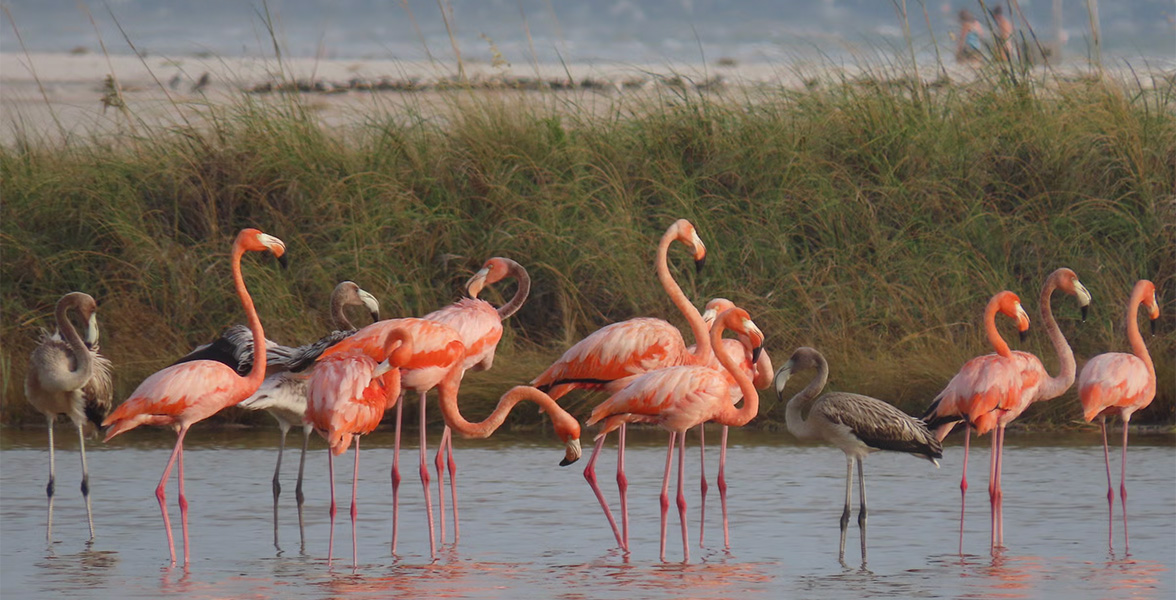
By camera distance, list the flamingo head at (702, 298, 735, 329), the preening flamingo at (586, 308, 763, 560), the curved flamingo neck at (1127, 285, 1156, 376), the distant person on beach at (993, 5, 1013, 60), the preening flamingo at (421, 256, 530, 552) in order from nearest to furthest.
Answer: the preening flamingo at (586, 308, 763, 560) < the preening flamingo at (421, 256, 530, 552) < the curved flamingo neck at (1127, 285, 1156, 376) < the flamingo head at (702, 298, 735, 329) < the distant person on beach at (993, 5, 1013, 60)

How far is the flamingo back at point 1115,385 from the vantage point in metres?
7.21

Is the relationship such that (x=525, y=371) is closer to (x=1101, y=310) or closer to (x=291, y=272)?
(x=291, y=272)

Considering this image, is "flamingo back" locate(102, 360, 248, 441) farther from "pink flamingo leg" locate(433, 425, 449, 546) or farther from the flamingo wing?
the flamingo wing

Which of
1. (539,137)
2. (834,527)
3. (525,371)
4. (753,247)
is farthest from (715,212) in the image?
(834,527)

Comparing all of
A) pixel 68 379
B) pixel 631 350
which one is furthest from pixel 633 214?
pixel 68 379

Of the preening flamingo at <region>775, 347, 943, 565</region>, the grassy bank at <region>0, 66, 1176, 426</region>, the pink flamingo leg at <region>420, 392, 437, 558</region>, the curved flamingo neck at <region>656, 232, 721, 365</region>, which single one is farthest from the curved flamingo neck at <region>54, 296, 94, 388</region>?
the preening flamingo at <region>775, 347, 943, 565</region>

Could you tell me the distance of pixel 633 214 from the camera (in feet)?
36.3

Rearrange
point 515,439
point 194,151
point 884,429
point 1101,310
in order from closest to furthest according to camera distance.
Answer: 1. point 884,429
2. point 515,439
3. point 1101,310
4. point 194,151

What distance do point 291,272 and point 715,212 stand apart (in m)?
2.70

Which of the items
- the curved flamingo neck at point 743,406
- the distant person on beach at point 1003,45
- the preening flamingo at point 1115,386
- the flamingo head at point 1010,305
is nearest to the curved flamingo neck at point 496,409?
the curved flamingo neck at point 743,406

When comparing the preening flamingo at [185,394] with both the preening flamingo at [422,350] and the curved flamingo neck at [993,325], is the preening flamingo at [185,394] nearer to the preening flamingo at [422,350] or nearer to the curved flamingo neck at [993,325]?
the preening flamingo at [422,350]

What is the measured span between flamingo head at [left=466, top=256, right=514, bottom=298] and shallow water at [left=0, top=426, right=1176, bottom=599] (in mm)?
918

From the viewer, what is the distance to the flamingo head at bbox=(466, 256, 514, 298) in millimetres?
7820

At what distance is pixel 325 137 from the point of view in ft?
39.1
